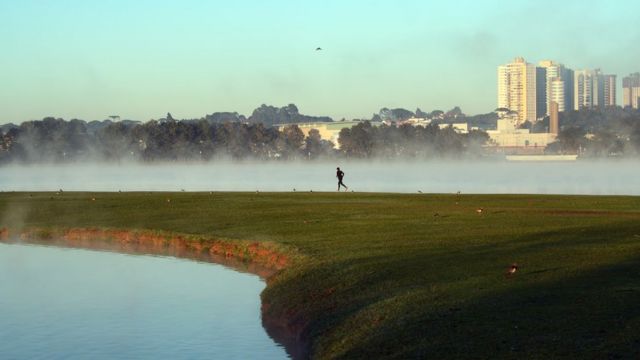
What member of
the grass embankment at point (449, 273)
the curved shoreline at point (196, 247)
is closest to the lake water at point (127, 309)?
the curved shoreline at point (196, 247)

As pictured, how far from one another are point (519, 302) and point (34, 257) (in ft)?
95.1

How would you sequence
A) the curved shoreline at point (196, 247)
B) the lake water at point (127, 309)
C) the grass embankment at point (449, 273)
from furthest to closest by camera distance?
the curved shoreline at point (196, 247) < the lake water at point (127, 309) < the grass embankment at point (449, 273)

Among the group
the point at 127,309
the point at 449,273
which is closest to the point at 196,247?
the point at 127,309

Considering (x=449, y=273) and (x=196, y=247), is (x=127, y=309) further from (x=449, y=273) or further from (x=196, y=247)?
(x=196, y=247)

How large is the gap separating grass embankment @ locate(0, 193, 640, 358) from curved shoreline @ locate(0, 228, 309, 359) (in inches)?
17.0

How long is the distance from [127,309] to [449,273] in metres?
9.97

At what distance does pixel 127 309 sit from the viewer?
32.9 metres

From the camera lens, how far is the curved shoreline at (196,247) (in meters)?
29.6

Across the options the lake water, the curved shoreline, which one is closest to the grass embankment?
the curved shoreline

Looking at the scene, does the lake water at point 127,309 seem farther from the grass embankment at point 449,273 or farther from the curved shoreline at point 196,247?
the grass embankment at point 449,273

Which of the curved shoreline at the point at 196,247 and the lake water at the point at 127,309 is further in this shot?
the curved shoreline at the point at 196,247

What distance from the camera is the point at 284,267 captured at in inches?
1467

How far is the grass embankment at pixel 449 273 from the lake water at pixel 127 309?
1504 millimetres

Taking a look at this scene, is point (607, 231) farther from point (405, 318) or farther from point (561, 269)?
point (405, 318)
